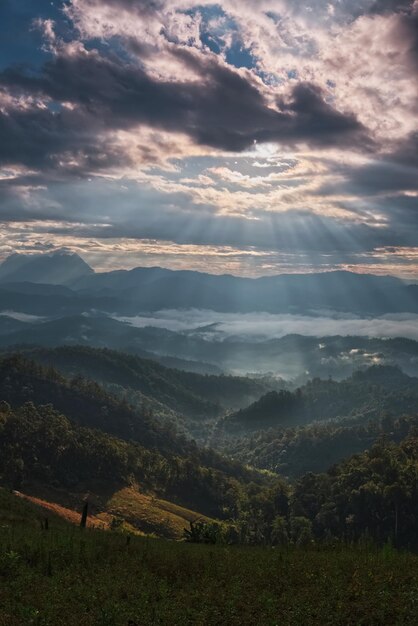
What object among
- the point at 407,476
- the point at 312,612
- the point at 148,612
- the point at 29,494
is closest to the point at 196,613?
the point at 148,612

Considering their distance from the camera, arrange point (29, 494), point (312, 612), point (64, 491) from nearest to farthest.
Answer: point (312, 612)
point (29, 494)
point (64, 491)

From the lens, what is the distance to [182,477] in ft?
655

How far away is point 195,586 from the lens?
89.5 feet

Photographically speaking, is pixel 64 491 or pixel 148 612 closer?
pixel 148 612

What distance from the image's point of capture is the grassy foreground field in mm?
21984

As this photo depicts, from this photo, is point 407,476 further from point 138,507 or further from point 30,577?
point 30,577

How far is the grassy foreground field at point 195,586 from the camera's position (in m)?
22.0

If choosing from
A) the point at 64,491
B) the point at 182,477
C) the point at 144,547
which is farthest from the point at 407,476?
the point at 144,547

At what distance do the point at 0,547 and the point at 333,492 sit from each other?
16062cm

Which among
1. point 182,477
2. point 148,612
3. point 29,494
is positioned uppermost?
point 148,612

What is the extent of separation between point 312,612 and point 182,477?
185772 mm

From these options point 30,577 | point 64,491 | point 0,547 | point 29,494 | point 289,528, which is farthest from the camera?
point 289,528

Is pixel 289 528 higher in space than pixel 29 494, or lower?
lower

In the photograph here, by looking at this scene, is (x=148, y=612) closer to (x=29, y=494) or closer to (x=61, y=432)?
(x=29, y=494)
